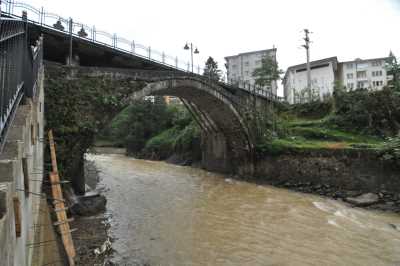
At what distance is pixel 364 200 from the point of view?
1359 centimetres

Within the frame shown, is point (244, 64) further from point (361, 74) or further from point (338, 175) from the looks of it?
point (338, 175)

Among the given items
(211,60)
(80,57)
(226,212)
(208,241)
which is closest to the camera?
(208,241)

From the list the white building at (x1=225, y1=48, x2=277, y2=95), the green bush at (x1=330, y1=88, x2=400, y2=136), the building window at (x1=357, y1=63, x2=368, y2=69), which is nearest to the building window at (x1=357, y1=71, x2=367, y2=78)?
the building window at (x1=357, y1=63, x2=368, y2=69)

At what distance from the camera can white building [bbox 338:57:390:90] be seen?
48250 millimetres

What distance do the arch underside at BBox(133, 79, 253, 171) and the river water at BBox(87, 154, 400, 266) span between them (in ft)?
21.6

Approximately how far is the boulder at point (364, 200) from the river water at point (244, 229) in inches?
22.2

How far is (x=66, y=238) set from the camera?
547 cm

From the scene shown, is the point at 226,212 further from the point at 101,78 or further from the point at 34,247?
the point at 34,247

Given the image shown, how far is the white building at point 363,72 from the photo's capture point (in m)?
48.2

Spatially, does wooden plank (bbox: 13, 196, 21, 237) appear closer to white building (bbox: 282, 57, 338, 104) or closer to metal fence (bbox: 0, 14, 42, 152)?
metal fence (bbox: 0, 14, 42, 152)

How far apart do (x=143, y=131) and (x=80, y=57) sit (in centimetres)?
2656

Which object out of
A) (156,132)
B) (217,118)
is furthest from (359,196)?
(156,132)

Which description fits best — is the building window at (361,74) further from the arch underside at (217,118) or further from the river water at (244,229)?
the river water at (244,229)

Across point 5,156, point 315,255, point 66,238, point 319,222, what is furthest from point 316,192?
point 5,156
